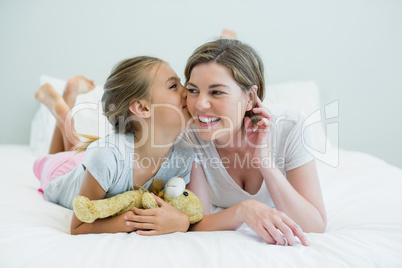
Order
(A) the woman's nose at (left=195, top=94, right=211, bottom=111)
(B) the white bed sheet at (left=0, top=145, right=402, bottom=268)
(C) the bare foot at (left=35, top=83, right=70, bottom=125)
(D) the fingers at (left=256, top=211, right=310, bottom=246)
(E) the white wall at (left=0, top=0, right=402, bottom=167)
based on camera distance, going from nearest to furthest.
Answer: (B) the white bed sheet at (left=0, top=145, right=402, bottom=268) < (D) the fingers at (left=256, top=211, right=310, bottom=246) < (A) the woman's nose at (left=195, top=94, right=211, bottom=111) < (C) the bare foot at (left=35, top=83, right=70, bottom=125) < (E) the white wall at (left=0, top=0, right=402, bottom=167)

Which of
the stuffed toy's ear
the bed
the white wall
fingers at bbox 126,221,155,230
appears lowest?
the bed

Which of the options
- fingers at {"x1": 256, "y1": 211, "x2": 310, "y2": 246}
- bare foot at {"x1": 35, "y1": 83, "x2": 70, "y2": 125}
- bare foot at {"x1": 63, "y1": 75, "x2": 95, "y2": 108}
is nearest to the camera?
A: fingers at {"x1": 256, "y1": 211, "x2": 310, "y2": 246}

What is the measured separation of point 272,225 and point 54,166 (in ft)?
3.60

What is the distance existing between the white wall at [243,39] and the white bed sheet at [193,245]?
64.8 inches

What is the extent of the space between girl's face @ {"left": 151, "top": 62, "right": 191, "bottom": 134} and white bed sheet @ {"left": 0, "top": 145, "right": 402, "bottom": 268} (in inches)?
16.4

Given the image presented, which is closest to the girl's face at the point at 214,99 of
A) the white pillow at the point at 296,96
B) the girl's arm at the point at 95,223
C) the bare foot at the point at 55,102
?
the girl's arm at the point at 95,223

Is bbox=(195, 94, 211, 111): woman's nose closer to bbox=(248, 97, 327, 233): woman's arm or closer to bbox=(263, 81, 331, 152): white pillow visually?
bbox=(248, 97, 327, 233): woman's arm

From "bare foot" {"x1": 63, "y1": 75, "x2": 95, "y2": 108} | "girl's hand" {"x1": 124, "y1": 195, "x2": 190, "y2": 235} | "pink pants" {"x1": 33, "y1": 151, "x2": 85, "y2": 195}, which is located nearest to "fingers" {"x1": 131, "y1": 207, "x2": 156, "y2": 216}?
"girl's hand" {"x1": 124, "y1": 195, "x2": 190, "y2": 235}

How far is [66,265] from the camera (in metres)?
0.81

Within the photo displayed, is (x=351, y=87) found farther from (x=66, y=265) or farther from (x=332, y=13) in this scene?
(x=66, y=265)

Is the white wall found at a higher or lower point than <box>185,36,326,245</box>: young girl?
higher

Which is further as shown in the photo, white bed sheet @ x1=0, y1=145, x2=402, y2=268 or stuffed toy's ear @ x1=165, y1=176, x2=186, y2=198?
stuffed toy's ear @ x1=165, y1=176, x2=186, y2=198

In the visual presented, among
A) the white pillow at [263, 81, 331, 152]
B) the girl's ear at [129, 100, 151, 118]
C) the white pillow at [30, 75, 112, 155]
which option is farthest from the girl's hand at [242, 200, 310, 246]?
the white pillow at [263, 81, 331, 152]

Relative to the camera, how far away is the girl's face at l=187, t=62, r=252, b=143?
3.84 ft
